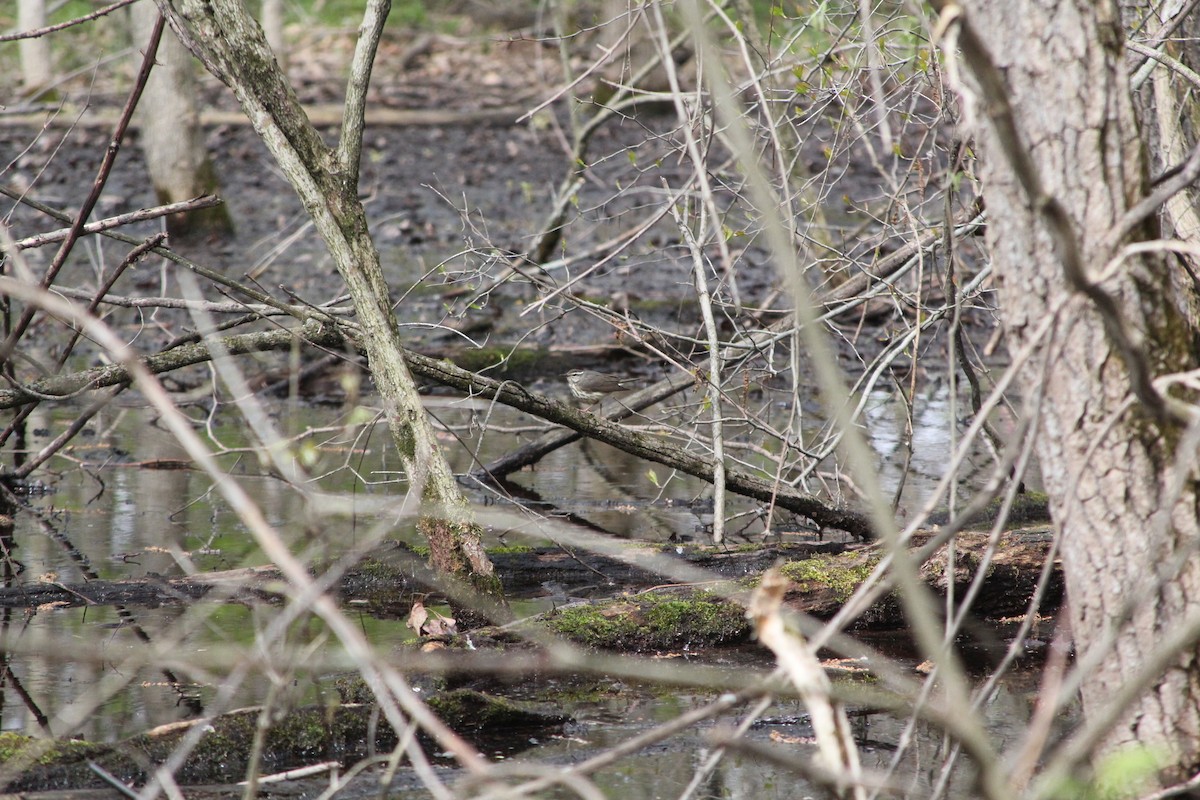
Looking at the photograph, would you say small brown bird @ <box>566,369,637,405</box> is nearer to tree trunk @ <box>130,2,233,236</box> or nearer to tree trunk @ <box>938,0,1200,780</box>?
tree trunk @ <box>938,0,1200,780</box>

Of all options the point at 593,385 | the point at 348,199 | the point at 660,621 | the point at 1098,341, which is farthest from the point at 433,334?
the point at 1098,341

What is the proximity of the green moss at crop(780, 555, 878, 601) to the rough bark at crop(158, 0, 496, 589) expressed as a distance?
105 centimetres

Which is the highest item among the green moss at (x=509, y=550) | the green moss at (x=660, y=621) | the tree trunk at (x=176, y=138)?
the tree trunk at (x=176, y=138)

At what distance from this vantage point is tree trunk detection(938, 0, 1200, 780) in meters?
2.12

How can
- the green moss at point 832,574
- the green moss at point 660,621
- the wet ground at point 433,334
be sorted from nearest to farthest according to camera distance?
the wet ground at point 433,334 < the green moss at point 660,621 < the green moss at point 832,574

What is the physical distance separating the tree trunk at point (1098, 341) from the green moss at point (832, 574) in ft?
5.56

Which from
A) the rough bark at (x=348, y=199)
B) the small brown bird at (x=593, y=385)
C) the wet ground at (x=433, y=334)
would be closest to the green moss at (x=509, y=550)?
the wet ground at (x=433, y=334)

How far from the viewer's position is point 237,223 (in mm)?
11562

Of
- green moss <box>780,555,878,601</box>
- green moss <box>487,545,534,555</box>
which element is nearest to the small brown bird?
green moss <box>487,545,534,555</box>

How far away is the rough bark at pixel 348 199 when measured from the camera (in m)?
3.79

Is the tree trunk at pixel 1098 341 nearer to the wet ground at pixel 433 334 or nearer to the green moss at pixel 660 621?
the wet ground at pixel 433 334

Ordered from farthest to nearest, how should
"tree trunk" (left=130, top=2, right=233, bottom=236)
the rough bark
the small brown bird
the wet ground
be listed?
"tree trunk" (left=130, top=2, right=233, bottom=236) → the small brown bird → the rough bark → the wet ground

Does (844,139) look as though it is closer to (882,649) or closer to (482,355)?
(882,649)

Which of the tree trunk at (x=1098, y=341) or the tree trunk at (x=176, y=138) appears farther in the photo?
the tree trunk at (x=176, y=138)
